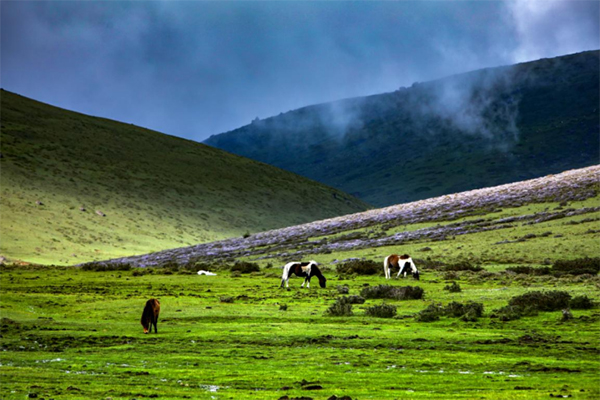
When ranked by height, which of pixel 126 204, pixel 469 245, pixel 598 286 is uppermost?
pixel 126 204

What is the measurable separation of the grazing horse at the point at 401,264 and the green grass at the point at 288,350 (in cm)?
559

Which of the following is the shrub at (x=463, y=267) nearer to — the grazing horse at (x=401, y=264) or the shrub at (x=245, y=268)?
the grazing horse at (x=401, y=264)

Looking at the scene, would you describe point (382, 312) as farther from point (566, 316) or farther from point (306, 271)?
point (306, 271)

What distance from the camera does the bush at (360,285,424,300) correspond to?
3284 cm

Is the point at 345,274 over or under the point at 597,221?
under

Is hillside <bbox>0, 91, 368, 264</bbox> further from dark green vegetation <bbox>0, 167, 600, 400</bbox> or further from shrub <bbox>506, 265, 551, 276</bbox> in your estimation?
shrub <bbox>506, 265, 551, 276</bbox>

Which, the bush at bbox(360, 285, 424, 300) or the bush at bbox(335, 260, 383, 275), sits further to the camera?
the bush at bbox(335, 260, 383, 275)

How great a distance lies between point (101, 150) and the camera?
12950cm

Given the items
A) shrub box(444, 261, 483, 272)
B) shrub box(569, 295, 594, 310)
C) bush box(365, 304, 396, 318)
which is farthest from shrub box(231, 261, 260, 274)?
shrub box(569, 295, 594, 310)

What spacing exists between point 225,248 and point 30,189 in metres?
32.3

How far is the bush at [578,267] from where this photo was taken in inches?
1539

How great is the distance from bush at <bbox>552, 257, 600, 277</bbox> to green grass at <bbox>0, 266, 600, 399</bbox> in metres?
3.61

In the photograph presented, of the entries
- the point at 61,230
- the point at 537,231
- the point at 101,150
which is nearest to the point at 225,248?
the point at 61,230

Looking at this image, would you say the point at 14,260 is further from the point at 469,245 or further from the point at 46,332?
the point at 46,332
